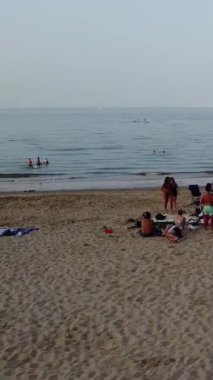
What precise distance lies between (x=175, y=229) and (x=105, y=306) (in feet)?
14.6

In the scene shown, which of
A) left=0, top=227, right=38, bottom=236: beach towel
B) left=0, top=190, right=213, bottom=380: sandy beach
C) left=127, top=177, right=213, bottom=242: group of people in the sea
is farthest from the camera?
left=0, top=227, right=38, bottom=236: beach towel

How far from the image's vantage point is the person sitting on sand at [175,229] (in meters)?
11.9

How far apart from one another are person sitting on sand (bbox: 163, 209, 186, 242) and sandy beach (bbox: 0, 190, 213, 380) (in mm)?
166

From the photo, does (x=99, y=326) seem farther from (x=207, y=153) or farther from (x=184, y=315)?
(x=207, y=153)

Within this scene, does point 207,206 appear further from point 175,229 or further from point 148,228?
point 148,228

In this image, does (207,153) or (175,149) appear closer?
(207,153)

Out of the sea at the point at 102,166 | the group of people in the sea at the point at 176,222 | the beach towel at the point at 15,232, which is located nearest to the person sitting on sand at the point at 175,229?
the group of people in the sea at the point at 176,222

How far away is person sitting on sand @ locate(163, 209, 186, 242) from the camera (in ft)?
39.2

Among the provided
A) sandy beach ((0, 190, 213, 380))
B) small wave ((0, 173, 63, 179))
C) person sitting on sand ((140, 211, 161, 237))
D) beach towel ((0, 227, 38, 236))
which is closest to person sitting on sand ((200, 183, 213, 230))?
sandy beach ((0, 190, 213, 380))

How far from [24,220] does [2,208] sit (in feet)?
10.9

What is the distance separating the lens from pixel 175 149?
163 feet

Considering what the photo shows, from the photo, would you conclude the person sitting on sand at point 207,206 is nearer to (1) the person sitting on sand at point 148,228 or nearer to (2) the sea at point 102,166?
(1) the person sitting on sand at point 148,228

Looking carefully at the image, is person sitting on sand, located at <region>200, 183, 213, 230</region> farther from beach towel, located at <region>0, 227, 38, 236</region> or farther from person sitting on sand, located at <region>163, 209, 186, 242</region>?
beach towel, located at <region>0, 227, 38, 236</region>

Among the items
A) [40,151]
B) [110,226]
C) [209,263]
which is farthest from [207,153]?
[209,263]
